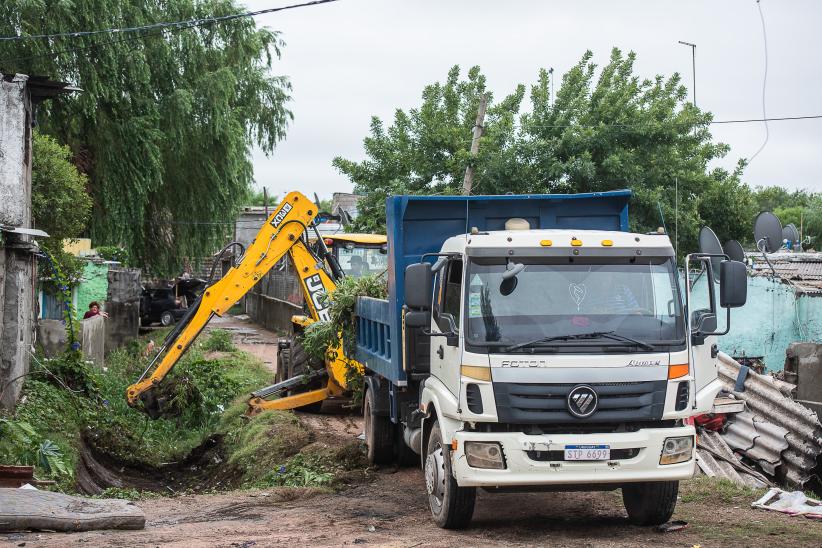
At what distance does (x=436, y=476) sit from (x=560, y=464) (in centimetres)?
132

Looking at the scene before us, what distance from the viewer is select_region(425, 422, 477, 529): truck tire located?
789cm

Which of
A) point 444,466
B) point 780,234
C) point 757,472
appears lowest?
point 757,472

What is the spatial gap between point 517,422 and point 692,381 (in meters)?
1.53

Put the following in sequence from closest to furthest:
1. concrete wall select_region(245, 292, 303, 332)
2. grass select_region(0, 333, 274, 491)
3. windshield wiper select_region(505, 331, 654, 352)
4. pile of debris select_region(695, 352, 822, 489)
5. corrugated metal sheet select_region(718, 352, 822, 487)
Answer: windshield wiper select_region(505, 331, 654, 352), pile of debris select_region(695, 352, 822, 489), corrugated metal sheet select_region(718, 352, 822, 487), grass select_region(0, 333, 274, 491), concrete wall select_region(245, 292, 303, 332)

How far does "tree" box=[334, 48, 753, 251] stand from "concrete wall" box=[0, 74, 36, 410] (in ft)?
31.0

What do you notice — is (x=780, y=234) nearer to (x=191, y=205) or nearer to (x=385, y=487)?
(x=385, y=487)

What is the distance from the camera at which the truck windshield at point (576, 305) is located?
7.51 meters

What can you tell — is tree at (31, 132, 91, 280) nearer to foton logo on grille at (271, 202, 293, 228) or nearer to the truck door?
foton logo on grille at (271, 202, 293, 228)

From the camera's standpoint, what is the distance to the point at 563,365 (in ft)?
24.1

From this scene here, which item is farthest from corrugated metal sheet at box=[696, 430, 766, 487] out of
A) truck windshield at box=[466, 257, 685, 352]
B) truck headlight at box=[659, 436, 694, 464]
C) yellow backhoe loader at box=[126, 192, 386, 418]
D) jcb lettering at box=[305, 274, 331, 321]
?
jcb lettering at box=[305, 274, 331, 321]

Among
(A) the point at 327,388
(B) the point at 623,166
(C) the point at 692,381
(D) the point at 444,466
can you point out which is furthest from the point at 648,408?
(B) the point at 623,166

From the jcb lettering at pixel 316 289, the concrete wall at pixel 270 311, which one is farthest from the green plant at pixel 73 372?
the concrete wall at pixel 270 311

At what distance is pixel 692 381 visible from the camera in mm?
7695

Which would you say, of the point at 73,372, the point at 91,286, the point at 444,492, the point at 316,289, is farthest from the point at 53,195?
the point at 444,492
